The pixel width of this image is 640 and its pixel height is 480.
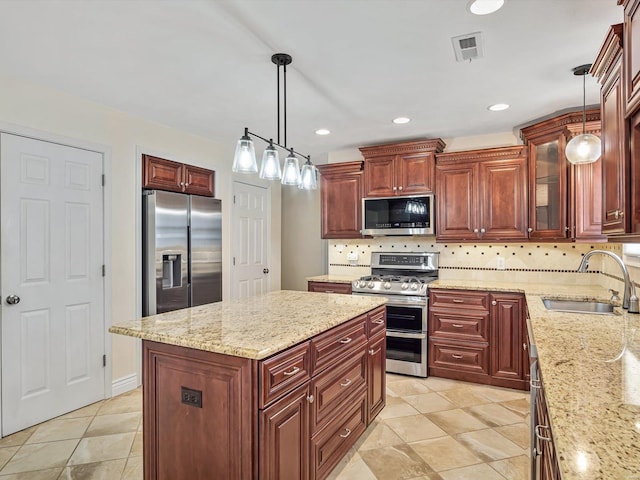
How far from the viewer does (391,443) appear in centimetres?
254

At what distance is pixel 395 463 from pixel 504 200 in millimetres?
2602

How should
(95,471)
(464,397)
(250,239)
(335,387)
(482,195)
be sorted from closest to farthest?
(335,387)
(95,471)
(464,397)
(482,195)
(250,239)

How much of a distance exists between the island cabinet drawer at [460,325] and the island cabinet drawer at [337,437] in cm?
147

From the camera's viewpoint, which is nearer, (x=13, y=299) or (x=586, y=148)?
(x=586, y=148)

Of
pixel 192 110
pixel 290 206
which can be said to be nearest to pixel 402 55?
pixel 192 110

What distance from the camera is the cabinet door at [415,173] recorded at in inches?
159

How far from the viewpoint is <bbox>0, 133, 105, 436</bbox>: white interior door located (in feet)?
8.77

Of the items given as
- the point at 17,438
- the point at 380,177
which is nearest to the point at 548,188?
the point at 380,177

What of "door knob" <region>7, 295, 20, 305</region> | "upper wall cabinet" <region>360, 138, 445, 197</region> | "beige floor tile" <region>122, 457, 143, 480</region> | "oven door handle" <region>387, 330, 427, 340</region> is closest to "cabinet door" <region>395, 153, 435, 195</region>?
"upper wall cabinet" <region>360, 138, 445, 197</region>

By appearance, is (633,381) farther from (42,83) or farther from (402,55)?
(42,83)

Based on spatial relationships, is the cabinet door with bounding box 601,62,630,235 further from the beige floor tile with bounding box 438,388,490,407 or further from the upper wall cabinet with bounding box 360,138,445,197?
the upper wall cabinet with bounding box 360,138,445,197

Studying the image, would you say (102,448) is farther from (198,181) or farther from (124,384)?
(198,181)

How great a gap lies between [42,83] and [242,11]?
1832 millimetres

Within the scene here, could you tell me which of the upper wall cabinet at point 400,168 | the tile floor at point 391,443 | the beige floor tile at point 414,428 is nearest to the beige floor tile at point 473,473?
the tile floor at point 391,443
